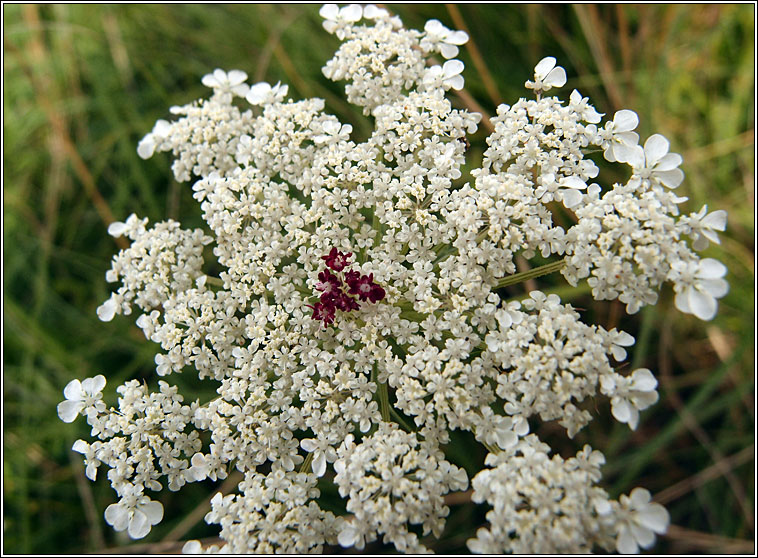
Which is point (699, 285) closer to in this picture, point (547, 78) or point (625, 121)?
point (625, 121)

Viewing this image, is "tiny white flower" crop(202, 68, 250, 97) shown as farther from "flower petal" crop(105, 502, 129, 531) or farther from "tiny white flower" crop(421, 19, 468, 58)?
"flower petal" crop(105, 502, 129, 531)

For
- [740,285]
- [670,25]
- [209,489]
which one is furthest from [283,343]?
[670,25]

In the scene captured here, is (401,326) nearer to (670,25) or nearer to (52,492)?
(52,492)

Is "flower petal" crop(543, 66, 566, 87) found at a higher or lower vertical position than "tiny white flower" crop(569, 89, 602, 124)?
higher

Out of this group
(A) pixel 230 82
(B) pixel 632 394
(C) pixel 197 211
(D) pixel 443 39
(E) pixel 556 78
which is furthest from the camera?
(C) pixel 197 211

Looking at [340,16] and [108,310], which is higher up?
[340,16]

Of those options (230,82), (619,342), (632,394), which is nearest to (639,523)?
(632,394)

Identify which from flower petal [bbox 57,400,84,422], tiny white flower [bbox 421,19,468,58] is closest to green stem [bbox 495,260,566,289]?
tiny white flower [bbox 421,19,468,58]
